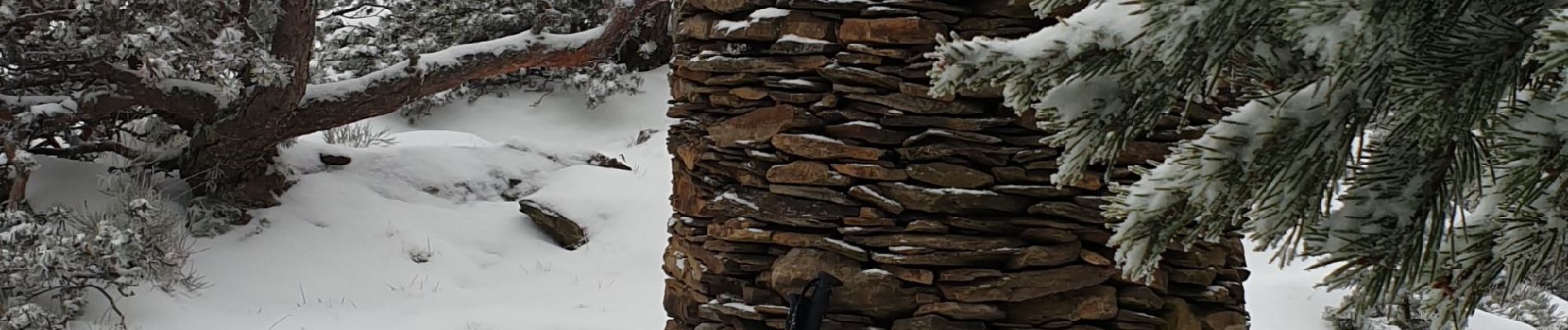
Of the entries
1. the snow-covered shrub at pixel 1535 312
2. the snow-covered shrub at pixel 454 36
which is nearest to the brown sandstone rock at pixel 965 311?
the snow-covered shrub at pixel 1535 312

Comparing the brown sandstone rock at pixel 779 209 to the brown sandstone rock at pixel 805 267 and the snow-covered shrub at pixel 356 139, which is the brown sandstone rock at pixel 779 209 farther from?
the snow-covered shrub at pixel 356 139

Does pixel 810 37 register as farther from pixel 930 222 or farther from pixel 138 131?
pixel 138 131

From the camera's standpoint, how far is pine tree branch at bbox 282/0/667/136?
520 cm

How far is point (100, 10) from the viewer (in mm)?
4391

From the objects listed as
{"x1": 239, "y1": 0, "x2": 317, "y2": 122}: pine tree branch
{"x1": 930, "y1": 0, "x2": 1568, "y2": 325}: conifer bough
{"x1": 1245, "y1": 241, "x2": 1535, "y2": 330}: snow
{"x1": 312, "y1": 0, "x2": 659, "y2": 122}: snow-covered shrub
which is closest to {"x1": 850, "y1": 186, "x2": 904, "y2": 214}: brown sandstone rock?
{"x1": 930, "y1": 0, "x2": 1568, "y2": 325}: conifer bough

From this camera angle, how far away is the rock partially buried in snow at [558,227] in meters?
5.53

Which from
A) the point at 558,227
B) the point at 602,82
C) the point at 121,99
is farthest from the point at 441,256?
the point at 602,82

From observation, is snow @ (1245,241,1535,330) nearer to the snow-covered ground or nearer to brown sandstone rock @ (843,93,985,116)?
the snow-covered ground

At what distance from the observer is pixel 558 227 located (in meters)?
5.55

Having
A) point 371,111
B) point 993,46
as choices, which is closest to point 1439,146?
point 993,46

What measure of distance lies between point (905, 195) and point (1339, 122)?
1440mm

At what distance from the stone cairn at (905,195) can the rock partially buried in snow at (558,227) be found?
3.27 meters

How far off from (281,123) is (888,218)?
3674 millimetres

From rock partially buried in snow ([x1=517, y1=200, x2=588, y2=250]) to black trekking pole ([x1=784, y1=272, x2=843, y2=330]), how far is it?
135 inches
